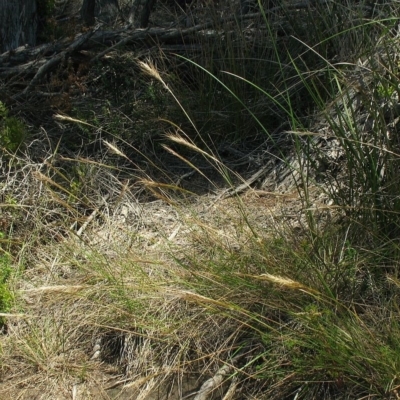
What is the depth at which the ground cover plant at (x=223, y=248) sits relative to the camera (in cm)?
316

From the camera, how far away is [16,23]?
21.5 ft

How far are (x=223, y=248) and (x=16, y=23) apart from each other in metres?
3.76

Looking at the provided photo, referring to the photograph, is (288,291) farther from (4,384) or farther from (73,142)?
(73,142)

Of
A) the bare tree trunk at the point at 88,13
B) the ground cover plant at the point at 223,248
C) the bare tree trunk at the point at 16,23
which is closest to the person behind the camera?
the ground cover plant at the point at 223,248

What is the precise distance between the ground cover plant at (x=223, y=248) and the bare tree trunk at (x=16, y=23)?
1537 mm

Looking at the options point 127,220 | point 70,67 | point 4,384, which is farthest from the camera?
point 70,67

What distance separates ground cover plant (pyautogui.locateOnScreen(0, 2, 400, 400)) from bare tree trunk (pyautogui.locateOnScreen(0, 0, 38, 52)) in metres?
1.54

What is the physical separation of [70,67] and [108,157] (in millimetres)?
881

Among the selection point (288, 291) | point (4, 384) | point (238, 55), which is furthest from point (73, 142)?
point (288, 291)

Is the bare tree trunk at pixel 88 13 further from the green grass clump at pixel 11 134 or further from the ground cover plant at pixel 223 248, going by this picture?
the green grass clump at pixel 11 134

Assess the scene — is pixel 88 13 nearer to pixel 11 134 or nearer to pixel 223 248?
pixel 11 134

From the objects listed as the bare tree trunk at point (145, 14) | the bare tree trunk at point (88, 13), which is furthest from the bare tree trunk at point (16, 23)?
the bare tree trunk at point (145, 14)

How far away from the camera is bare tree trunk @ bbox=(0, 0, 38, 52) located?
254 inches

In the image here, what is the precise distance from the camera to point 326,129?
4617 mm
